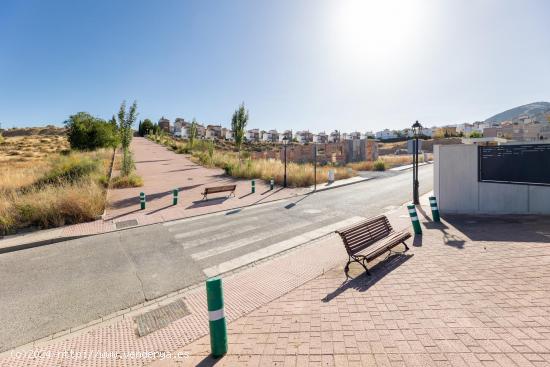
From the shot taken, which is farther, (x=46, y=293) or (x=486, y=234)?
(x=486, y=234)

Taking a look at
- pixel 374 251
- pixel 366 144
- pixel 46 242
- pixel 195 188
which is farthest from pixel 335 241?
pixel 366 144

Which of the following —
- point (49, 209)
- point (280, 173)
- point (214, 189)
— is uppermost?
point (280, 173)

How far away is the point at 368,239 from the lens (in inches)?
240

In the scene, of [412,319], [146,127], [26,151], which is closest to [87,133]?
[26,151]

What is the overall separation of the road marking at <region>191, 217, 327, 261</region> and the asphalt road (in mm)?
26

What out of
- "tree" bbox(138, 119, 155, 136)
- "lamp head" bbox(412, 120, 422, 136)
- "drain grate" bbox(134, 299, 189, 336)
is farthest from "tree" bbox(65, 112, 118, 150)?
"tree" bbox(138, 119, 155, 136)

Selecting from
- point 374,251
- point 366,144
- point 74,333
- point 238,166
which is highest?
point 366,144

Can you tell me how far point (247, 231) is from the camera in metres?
8.88

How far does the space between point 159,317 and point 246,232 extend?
453 centimetres

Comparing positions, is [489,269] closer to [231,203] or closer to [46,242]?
[231,203]

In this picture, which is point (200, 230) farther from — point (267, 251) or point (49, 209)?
point (49, 209)

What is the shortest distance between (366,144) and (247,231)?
117 ft

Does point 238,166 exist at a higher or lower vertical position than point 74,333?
higher

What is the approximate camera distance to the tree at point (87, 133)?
36.7 metres
